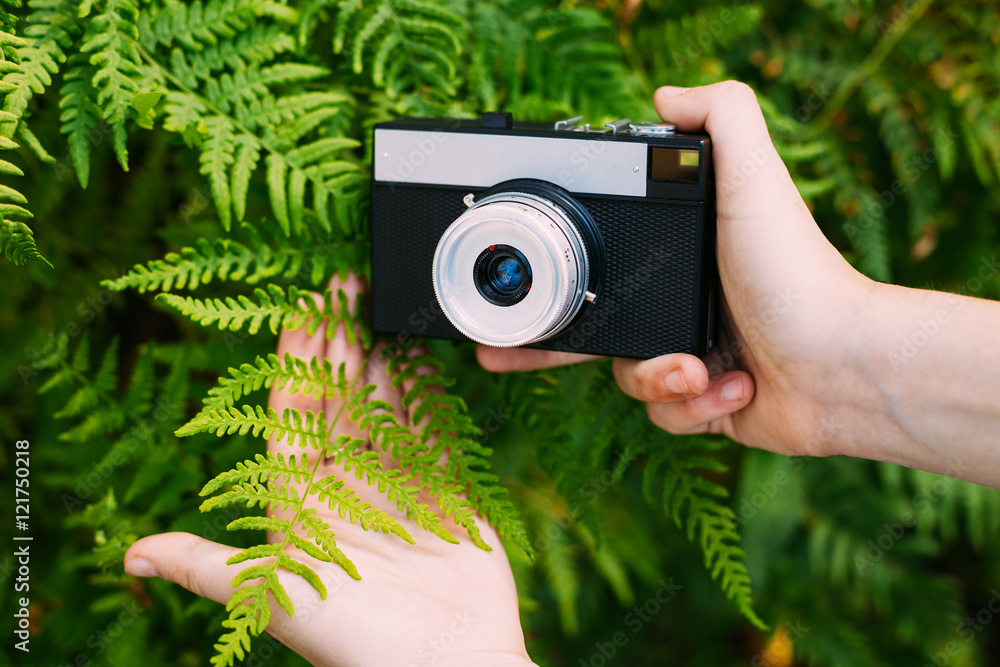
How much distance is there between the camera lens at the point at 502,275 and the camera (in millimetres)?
1268

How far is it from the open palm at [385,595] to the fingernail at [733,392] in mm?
539

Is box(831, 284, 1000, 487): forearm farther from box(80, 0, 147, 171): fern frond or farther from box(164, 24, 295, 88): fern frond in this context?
box(80, 0, 147, 171): fern frond

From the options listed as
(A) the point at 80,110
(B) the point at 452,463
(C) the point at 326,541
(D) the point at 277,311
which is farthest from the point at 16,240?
(B) the point at 452,463

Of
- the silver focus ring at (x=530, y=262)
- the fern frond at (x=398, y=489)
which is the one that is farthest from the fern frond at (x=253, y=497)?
the silver focus ring at (x=530, y=262)

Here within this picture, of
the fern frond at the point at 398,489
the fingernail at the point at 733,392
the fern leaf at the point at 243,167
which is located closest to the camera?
the fern frond at the point at 398,489

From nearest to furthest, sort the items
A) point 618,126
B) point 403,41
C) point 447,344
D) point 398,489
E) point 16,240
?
point 16,240 → point 398,489 → point 618,126 → point 403,41 → point 447,344

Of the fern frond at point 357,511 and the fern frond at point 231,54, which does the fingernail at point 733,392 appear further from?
the fern frond at point 231,54

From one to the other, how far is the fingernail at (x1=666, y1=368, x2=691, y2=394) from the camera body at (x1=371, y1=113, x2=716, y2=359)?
0.07 metres

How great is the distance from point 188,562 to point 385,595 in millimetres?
316

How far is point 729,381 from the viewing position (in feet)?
4.51

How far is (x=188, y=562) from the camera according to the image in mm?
1120

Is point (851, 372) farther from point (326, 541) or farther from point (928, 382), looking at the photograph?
point (326, 541)

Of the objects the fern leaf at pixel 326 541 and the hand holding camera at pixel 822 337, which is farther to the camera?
the hand holding camera at pixel 822 337

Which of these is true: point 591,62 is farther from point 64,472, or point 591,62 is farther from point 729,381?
point 64,472
